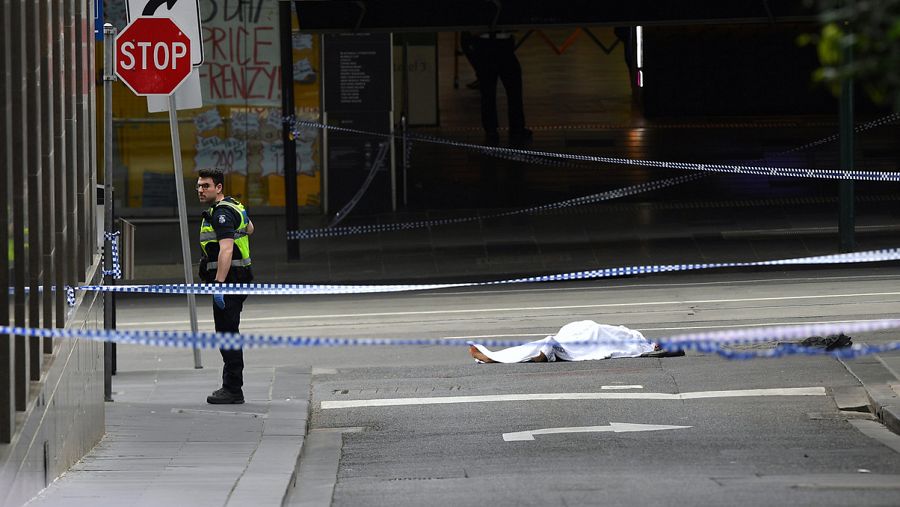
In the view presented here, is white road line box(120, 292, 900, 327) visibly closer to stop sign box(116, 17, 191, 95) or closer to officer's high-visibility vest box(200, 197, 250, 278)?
stop sign box(116, 17, 191, 95)

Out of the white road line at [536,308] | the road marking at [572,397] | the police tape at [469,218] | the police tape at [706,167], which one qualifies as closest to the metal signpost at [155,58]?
the road marking at [572,397]

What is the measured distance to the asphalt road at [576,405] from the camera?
8625mm

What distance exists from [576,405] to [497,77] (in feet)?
58.7

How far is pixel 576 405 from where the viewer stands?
11.4 metres

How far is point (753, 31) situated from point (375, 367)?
66.3 ft

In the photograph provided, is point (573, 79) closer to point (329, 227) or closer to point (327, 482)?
point (329, 227)

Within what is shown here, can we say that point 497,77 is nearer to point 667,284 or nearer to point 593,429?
point 667,284

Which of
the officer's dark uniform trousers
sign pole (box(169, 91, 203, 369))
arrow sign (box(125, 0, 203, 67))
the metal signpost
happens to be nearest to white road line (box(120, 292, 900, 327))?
sign pole (box(169, 91, 203, 369))

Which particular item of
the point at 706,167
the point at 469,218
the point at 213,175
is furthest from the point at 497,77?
the point at 213,175

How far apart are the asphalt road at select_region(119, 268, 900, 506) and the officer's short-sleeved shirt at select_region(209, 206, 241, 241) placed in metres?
1.46

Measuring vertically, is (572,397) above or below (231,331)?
below

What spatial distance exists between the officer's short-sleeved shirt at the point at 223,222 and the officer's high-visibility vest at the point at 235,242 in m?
0.03

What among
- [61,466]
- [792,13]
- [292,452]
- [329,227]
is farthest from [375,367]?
[792,13]

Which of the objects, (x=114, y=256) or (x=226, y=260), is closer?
(x=226, y=260)
